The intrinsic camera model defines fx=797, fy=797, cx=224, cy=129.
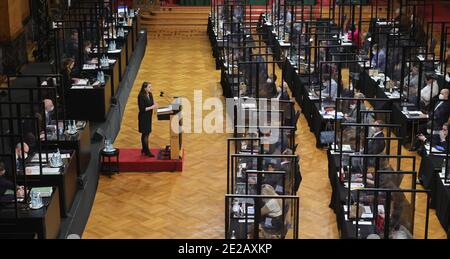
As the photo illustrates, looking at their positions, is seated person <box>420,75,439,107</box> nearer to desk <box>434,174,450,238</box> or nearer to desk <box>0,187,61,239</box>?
desk <box>434,174,450,238</box>

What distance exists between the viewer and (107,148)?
13320 millimetres

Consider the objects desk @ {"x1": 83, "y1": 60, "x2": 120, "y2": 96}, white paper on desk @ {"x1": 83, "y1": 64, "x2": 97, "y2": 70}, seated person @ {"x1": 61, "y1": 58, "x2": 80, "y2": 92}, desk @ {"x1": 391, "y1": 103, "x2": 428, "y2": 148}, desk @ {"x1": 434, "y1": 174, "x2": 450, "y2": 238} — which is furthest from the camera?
white paper on desk @ {"x1": 83, "y1": 64, "x2": 97, "y2": 70}

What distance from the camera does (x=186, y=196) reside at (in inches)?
498

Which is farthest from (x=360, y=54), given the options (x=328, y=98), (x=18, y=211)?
(x=18, y=211)

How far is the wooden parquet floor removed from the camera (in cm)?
1136

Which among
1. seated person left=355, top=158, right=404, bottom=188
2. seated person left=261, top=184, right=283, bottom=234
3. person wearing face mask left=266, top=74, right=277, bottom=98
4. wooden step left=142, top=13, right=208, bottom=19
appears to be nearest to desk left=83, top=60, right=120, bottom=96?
person wearing face mask left=266, top=74, right=277, bottom=98

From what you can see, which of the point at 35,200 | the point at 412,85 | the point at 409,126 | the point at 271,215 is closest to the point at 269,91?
the point at 412,85

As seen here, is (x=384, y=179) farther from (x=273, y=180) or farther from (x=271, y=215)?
(x=271, y=215)

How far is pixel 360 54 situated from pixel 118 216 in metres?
9.65

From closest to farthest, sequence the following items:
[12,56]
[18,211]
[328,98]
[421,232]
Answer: [18,211]
[421,232]
[328,98]
[12,56]

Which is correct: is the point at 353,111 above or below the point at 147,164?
above

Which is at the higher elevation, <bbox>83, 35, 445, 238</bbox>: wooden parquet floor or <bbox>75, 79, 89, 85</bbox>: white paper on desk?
<bbox>75, 79, 89, 85</bbox>: white paper on desk
